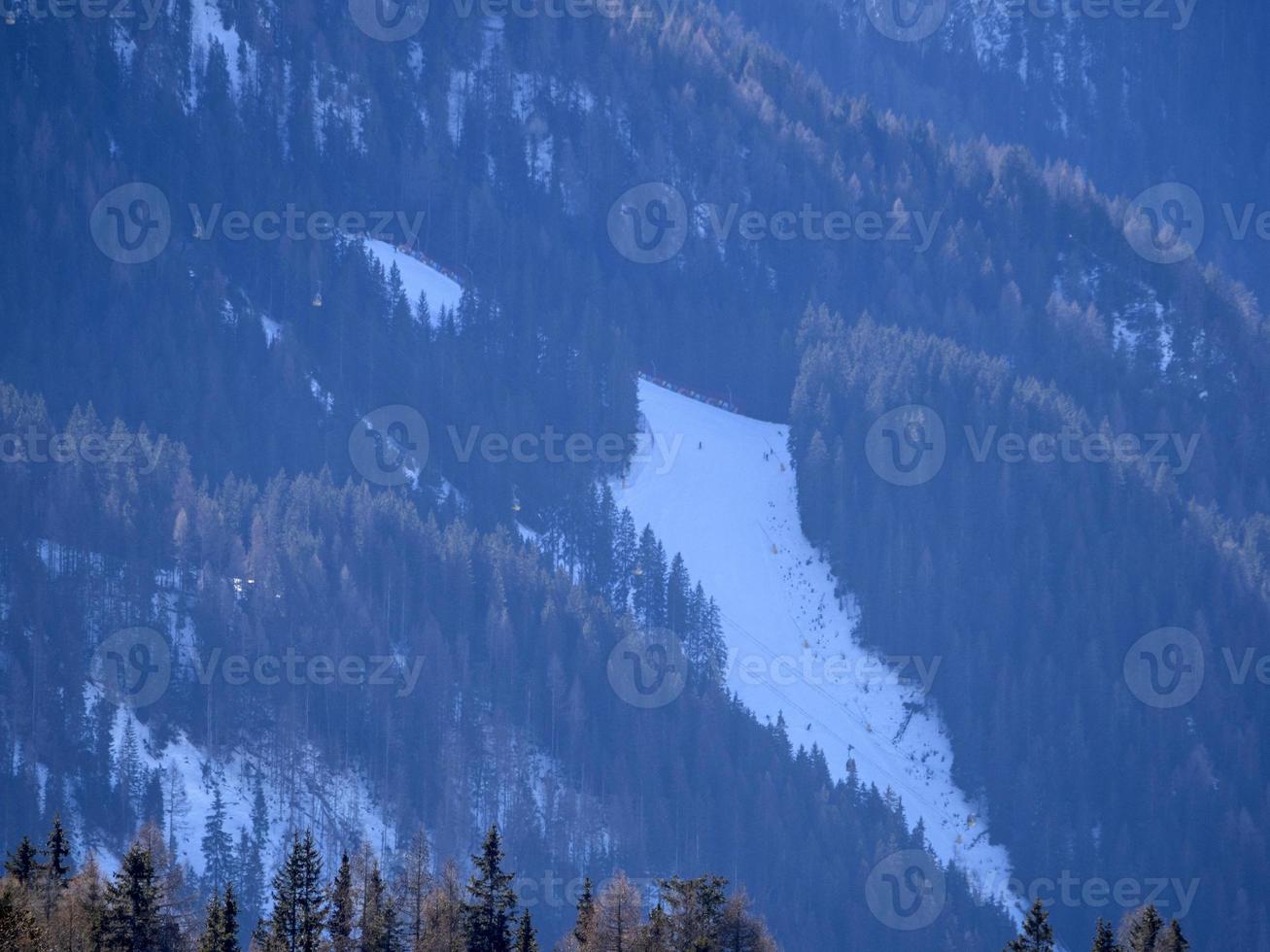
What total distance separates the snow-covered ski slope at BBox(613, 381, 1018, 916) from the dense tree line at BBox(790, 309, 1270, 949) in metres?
1.55

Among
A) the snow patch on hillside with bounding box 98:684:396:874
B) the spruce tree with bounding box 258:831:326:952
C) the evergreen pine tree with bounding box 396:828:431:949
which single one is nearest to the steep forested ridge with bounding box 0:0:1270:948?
the snow patch on hillside with bounding box 98:684:396:874

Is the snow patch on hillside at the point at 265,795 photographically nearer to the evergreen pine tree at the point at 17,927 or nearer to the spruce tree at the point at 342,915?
the spruce tree at the point at 342,915

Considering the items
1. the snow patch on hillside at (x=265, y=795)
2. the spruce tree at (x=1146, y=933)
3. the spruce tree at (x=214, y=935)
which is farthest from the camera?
the snow patch on hillside at (x=265, y=795)

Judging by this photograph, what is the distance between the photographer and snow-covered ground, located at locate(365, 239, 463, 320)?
133 m

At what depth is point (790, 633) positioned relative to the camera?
11094cm

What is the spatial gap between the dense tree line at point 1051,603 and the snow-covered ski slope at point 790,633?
1.55m

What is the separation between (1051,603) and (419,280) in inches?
1966

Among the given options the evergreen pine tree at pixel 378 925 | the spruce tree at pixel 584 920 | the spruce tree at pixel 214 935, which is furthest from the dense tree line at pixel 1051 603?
the spruce tree at pixel 214 935

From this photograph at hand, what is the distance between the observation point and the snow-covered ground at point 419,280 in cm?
13338

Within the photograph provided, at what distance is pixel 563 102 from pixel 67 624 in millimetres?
78339

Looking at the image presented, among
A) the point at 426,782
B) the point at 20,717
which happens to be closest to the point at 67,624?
the point at 20,717

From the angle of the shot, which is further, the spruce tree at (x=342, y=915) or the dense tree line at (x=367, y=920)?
the spruce tree at (x=342, y=915)

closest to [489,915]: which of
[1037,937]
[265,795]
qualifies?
[1037,937]

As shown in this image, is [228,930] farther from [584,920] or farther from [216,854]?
[216,854]
